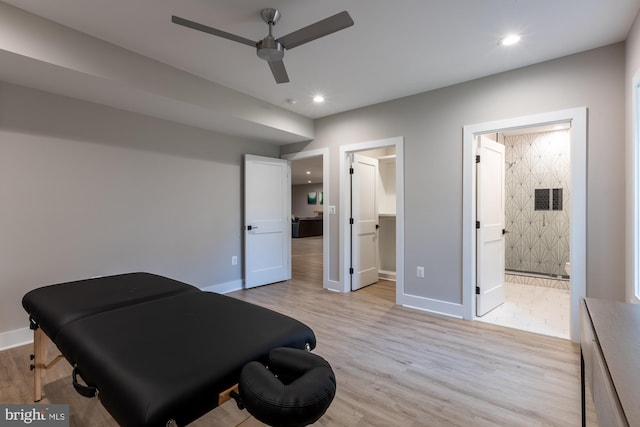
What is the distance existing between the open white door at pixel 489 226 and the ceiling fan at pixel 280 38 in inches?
88.4

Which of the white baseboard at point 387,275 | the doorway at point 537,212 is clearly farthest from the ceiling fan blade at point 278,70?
the white baseboard at point 387,275

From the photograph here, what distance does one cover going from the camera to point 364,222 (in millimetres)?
4566

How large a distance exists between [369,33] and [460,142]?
1602 millimetres

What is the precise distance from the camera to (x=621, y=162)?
95.0 inches

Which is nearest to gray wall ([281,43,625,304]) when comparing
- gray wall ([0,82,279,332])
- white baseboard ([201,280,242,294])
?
white baseboard ([201,280,242,294])

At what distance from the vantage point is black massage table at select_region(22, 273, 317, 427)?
90 cm

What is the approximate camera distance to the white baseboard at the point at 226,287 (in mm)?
4074

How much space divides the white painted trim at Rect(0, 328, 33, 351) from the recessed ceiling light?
188 inches

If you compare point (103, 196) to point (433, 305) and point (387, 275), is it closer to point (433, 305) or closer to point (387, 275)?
point (433, 305)

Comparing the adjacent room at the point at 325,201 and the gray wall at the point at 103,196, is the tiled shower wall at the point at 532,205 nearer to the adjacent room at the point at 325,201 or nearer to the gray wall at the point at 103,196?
the adjacent room at the point at 325,201

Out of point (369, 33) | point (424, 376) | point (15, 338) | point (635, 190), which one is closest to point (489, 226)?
point (635, 190)

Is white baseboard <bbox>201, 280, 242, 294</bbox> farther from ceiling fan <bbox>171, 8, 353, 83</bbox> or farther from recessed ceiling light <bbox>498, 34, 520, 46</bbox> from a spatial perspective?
recessed ceiling light <bbox>498, 34, 520, 46</bbox>

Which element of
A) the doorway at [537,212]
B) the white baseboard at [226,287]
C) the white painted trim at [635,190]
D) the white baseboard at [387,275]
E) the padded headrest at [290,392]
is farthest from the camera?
the white baseboard at [387,275]

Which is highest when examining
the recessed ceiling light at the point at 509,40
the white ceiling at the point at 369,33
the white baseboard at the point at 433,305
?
the white ceiling at the point at 369,33
